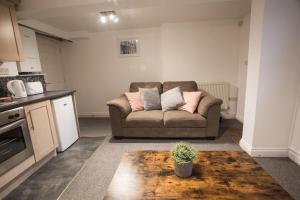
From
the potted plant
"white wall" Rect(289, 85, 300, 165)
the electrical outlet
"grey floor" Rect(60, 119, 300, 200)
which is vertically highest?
the electrical outlet

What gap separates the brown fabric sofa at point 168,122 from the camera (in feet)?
8.40

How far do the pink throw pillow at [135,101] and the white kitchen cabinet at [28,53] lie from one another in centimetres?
169

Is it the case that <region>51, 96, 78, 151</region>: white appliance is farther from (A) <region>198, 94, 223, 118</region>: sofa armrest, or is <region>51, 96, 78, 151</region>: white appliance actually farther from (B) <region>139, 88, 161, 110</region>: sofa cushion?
(A) <region>198, 94, 223, 118</region>: sofa armrest

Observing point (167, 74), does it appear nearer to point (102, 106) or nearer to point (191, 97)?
point (191, 97)

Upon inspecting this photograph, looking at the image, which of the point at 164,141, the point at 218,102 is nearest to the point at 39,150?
the point at 164,141

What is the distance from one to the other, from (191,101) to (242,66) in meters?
1.50

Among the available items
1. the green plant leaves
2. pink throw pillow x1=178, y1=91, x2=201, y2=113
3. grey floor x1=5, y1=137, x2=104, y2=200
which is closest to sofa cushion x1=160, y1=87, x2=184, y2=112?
pink throw pillow x1=178, y1=91, x2=201, y2=113

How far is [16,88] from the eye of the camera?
2.25m

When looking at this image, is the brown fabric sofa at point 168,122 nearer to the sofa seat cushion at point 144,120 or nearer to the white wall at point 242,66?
the sofa seat cushion at point 144,120

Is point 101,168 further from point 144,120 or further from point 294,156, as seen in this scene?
point 294,156

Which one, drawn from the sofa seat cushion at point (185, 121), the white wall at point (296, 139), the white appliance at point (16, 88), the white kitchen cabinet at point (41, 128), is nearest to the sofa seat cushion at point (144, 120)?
the sofa seat cushion at point (185, 121)

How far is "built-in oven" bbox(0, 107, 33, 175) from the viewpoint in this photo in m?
1.63

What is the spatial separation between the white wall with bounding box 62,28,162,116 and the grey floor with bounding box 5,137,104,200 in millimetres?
1821

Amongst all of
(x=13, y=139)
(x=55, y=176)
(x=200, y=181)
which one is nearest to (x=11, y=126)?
(x=13, y=139)
